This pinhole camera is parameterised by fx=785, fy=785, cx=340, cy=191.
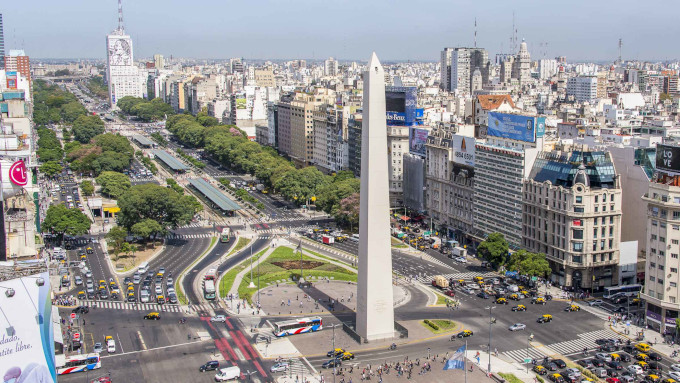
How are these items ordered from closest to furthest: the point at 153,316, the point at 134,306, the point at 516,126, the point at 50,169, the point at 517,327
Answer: the point at 517,327
the point at 153,316
the point at 134,306
the point at 516,126
the point at 50,169

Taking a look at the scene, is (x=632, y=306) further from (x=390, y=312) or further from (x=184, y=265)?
(x=184, y=265)

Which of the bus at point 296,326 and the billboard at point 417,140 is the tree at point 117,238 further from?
the billboard at point 417,140

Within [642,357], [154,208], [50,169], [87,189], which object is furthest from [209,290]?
[50,169]

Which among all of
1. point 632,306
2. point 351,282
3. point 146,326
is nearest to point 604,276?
point 632,306

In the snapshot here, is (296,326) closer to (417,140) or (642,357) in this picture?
(642,357)

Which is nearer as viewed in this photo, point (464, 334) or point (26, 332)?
point (26, 332)

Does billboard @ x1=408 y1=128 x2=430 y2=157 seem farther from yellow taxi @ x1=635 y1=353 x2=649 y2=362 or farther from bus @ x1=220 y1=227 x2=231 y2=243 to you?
yellow taxi @ x1=635 y1=353 x2=649 y2=362
